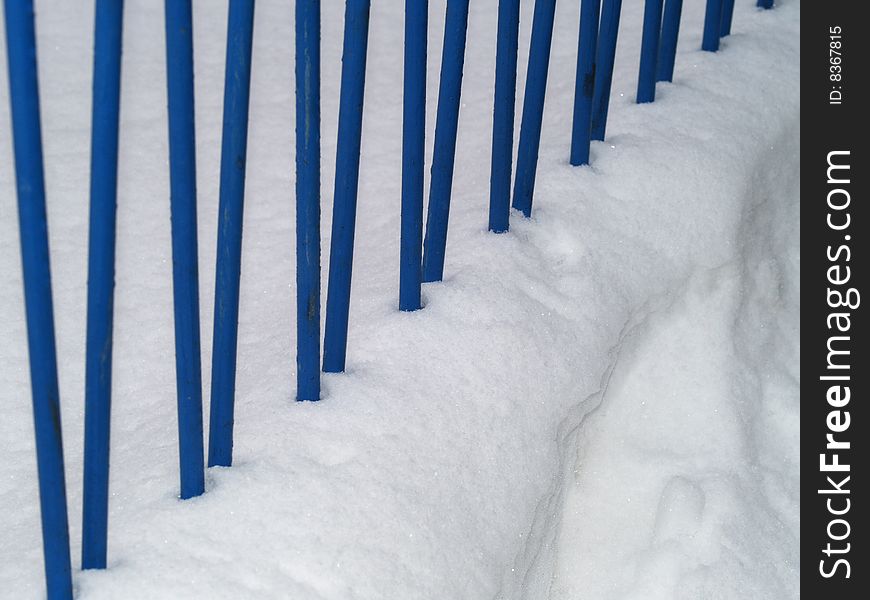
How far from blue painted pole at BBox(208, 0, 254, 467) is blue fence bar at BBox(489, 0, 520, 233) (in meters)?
0.39

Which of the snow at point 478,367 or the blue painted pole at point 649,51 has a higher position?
the blue painted pole at point 649,51

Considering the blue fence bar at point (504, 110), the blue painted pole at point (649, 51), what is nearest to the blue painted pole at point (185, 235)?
the blue fence bar at point (504, 110)

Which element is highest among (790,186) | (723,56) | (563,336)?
(723,56)

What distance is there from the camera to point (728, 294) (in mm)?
1450

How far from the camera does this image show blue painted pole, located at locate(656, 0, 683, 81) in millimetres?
1562

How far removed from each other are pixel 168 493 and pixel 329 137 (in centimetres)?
81

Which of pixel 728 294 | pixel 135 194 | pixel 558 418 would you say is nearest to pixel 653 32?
pixel 728 294

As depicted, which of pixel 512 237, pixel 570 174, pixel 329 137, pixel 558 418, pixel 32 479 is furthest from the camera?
pixel 329 137

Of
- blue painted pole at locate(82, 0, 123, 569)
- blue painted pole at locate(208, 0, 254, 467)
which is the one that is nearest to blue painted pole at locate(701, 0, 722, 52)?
blue painted pole at locate(208, 0, 254, 467)

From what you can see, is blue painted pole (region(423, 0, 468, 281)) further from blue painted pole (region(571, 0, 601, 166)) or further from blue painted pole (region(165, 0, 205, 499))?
blue painted pole (region(165, 0, 205, 499))

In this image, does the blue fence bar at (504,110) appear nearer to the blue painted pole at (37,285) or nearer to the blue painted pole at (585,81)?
the blue painted pole at (585,81)

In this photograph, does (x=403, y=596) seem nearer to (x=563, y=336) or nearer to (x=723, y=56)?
(x=563, y=336)

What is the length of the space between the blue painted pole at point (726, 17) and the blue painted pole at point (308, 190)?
1009 mm

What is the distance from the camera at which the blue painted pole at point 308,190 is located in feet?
3.19
